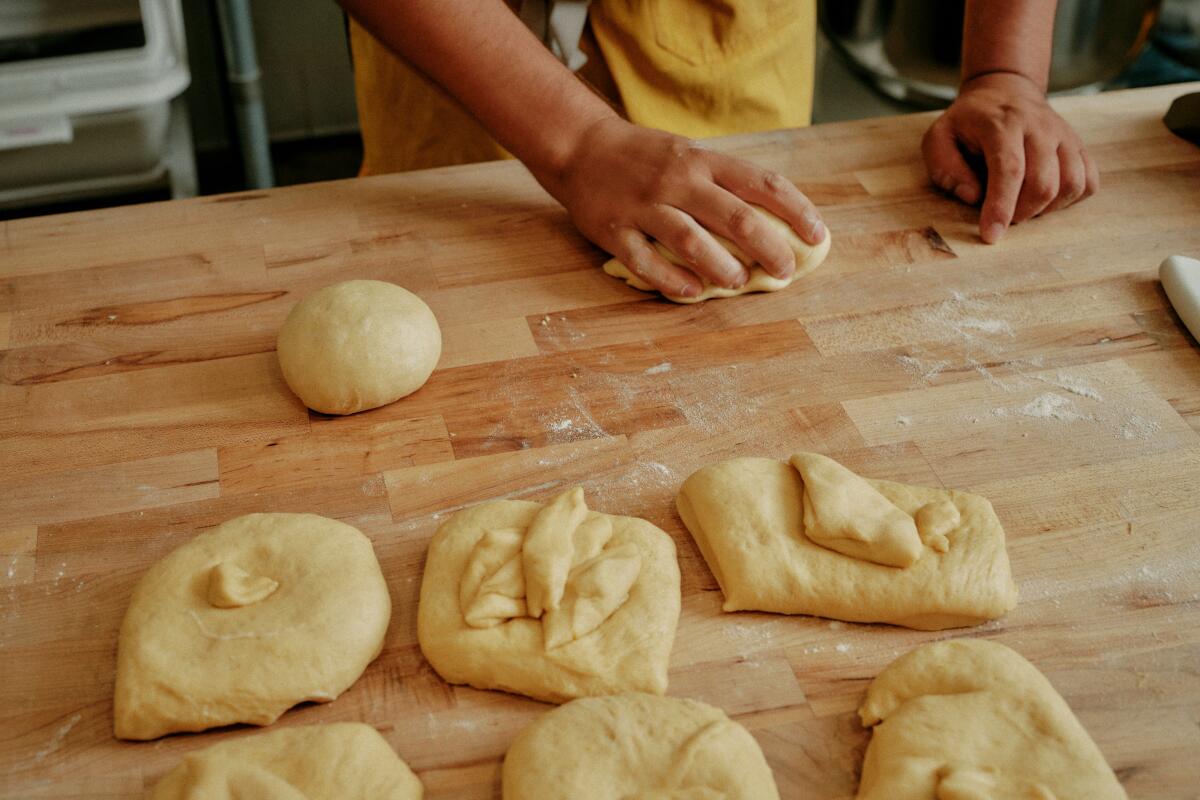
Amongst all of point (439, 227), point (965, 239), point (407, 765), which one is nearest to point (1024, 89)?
point (965, 239)

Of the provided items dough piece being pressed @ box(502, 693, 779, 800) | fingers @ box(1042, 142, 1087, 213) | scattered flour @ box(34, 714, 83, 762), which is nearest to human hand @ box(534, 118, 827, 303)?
A: fingers @ box(1042, 142, 1087, 213)

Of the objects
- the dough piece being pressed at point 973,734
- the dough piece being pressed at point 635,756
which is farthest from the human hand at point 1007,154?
the dough piece being pressed at point 635,756

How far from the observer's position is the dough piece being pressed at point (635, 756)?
0.90 m

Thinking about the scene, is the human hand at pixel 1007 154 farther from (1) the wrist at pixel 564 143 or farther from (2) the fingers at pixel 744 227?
(1) the wrist at pixel 564 143

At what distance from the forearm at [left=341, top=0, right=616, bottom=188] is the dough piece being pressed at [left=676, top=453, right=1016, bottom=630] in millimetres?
666

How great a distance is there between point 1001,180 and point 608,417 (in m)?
0.79

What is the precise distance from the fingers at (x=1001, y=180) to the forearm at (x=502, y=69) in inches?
24.1

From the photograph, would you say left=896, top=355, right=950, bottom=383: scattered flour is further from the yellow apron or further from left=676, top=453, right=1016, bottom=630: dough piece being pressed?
the yellow apron

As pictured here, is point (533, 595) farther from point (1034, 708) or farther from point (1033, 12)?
point (1033, 12)

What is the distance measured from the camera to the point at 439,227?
5.38 ft

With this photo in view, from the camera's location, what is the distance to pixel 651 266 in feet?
4.91

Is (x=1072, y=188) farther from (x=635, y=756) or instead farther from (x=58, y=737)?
(x=58, y=737)

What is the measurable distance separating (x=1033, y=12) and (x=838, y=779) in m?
1.45

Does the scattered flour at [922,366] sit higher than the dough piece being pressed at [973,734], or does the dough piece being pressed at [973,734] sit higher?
the scattered flour at [922,366]
